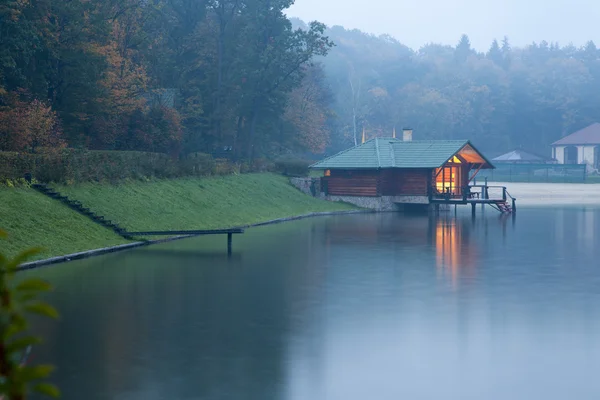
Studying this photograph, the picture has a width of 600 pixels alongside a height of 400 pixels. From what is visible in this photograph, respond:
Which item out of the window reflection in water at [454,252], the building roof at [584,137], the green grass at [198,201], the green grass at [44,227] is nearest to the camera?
the window reflection in water at [454,252]

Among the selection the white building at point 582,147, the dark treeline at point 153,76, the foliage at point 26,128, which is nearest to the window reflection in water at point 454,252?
the foliage at point 26,128

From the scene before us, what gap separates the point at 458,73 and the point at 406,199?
11495cm

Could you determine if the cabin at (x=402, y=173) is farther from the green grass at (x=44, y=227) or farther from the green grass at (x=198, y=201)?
the green grass at (x=44, y=227)

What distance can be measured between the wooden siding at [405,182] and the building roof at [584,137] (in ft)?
267

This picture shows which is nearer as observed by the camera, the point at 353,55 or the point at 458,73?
the point at 458,73

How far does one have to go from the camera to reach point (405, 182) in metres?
61.5

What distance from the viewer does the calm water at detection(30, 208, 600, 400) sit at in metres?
12.7

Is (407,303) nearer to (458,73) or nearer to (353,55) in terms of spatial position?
(458,73)

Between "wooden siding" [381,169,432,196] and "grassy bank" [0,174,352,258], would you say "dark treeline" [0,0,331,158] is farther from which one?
"wooden siding" [381,169,432,196]

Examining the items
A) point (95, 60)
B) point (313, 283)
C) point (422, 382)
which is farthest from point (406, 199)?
point (422, 382)

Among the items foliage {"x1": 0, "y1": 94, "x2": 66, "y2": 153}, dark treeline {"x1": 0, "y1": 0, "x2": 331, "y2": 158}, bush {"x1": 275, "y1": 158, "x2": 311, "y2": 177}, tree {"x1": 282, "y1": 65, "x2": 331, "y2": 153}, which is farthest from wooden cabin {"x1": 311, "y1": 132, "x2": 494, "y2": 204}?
foliage {"x1": 0, "y1": 94, "x2": 66, "y2": 153}

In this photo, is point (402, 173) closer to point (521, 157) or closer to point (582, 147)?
point (521, 157)

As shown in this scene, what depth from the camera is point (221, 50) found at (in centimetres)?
7706

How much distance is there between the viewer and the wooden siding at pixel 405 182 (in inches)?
2379
